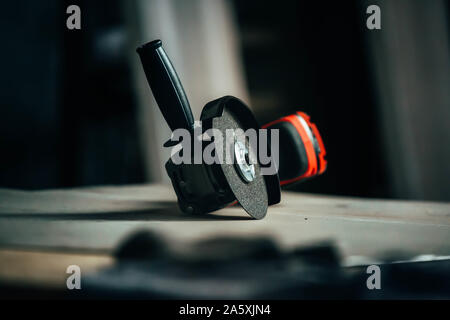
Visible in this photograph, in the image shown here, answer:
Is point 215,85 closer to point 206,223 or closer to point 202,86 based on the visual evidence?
point 202,86

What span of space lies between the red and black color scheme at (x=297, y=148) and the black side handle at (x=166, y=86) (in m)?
0.26

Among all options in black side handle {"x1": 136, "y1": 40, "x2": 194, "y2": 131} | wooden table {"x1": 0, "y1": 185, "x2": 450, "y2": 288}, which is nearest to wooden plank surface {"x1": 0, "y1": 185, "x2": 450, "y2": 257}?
wooden table {"x1": 0, "y1": 185, "x2": 450, "y2": 288}

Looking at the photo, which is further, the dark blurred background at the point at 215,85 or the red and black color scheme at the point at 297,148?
the dark blurred background at the point at 215,85

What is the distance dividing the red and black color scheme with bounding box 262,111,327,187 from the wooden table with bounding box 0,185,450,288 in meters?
0.08

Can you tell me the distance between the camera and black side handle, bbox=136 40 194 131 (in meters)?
0.60

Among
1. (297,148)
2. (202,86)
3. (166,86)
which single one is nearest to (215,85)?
(202,86)

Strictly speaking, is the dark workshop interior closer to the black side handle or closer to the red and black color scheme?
the red and black color scheme

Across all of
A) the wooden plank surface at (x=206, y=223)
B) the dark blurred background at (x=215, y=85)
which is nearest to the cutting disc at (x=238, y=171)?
the wooden plank surface at (x=206, y=223)

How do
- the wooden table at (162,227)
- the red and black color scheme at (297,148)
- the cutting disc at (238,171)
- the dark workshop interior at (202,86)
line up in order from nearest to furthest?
the wooden table at (162,227)
the cutting disc at (238,171)
the red and black color scheme at (297,148)
the dark workshop interior at (202,86)

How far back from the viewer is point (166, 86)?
611 millimetres

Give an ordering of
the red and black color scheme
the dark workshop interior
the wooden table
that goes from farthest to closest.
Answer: the dark workshop interior → the red and black color scheme → the wooden table

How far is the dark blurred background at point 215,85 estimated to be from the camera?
1216 millimetres

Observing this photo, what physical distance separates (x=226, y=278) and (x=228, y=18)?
1.19 m

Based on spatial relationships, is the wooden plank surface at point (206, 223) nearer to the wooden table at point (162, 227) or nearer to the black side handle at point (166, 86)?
the wooden table at point (162, 227)
